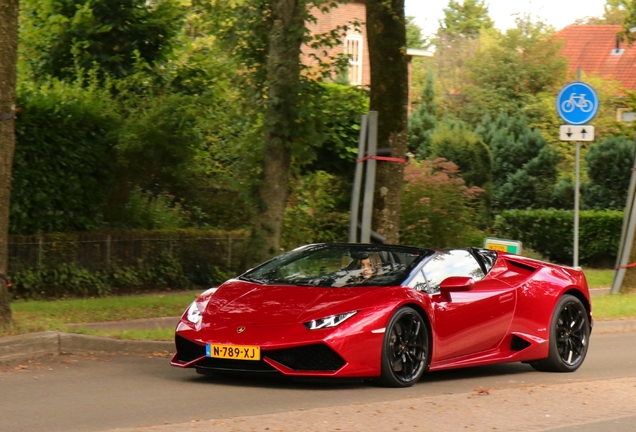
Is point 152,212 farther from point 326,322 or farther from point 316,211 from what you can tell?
point 326,322

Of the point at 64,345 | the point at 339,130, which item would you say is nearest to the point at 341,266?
the point at 64,345

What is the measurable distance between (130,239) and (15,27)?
24.3 feet

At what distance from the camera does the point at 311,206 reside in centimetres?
2255

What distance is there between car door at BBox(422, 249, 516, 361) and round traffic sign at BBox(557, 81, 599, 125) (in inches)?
277

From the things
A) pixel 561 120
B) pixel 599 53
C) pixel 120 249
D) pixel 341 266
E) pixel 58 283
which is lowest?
pixel 58 283

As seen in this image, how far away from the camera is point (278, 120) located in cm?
1471

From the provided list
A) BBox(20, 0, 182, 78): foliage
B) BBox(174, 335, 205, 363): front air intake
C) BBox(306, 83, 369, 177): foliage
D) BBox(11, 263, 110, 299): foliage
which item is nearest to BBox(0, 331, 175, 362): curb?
BBox(174, 335, 205, 363): front air intake

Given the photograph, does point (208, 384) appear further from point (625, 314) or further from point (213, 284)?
point (213, 284)

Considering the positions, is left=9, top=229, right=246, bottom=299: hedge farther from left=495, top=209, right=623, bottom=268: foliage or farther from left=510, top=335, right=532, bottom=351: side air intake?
left=495, top=209, right=623, bottom=268: foliage

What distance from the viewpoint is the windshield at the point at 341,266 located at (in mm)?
9781

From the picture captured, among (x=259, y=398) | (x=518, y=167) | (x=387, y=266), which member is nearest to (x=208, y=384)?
(x=259, y=398)

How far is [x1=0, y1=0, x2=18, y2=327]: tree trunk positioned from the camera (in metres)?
11.1

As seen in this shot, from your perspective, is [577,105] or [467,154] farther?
[467,154]

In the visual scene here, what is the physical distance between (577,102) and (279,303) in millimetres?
9319
